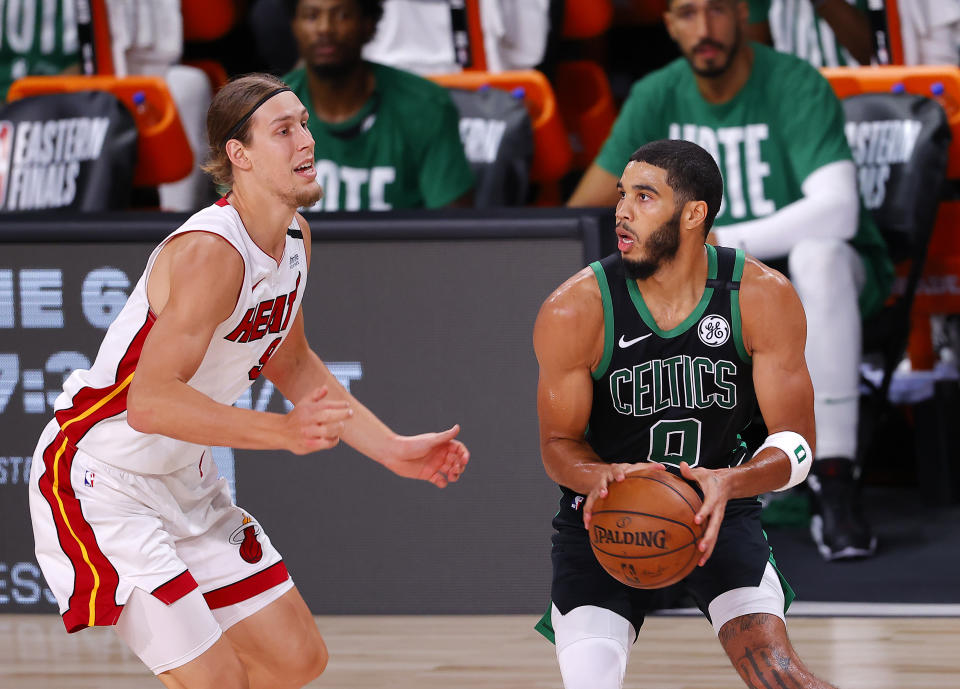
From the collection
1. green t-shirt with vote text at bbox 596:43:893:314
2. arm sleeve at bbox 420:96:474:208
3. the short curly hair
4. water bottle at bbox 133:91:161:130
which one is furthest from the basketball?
water bottle at bbox 133:91:161:130

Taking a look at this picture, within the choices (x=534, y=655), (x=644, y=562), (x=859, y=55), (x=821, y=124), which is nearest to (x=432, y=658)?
(x=534, y=655)

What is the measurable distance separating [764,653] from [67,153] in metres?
4.28

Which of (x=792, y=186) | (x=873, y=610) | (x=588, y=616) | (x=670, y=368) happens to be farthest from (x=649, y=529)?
(x=792, y=186)

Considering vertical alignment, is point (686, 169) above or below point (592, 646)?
above

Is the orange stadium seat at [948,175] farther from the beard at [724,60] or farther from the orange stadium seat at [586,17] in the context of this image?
the orange stadium seat at [586,17]

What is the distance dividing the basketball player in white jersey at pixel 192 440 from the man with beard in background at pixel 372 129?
260 cm

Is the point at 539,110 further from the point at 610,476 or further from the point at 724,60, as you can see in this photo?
the point at 610,476

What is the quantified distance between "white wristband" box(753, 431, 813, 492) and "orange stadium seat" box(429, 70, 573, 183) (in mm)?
3349

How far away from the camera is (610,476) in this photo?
2.76 m

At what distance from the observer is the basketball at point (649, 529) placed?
2.71 m

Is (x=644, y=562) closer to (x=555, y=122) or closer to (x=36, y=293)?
(x=36, y=293)

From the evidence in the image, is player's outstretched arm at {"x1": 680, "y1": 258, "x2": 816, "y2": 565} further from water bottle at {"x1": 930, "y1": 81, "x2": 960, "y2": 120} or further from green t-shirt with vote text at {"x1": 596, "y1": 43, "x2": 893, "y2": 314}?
water bottle at {"x1": 930, "y1": 81, "x2": 960, "y2": 120}

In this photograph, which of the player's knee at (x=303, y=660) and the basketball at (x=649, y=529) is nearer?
the basketball at (x=649, y=529)

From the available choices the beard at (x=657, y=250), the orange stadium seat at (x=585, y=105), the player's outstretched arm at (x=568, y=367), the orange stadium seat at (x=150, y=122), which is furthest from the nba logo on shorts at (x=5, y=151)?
the beard at (x=657, y=250)
